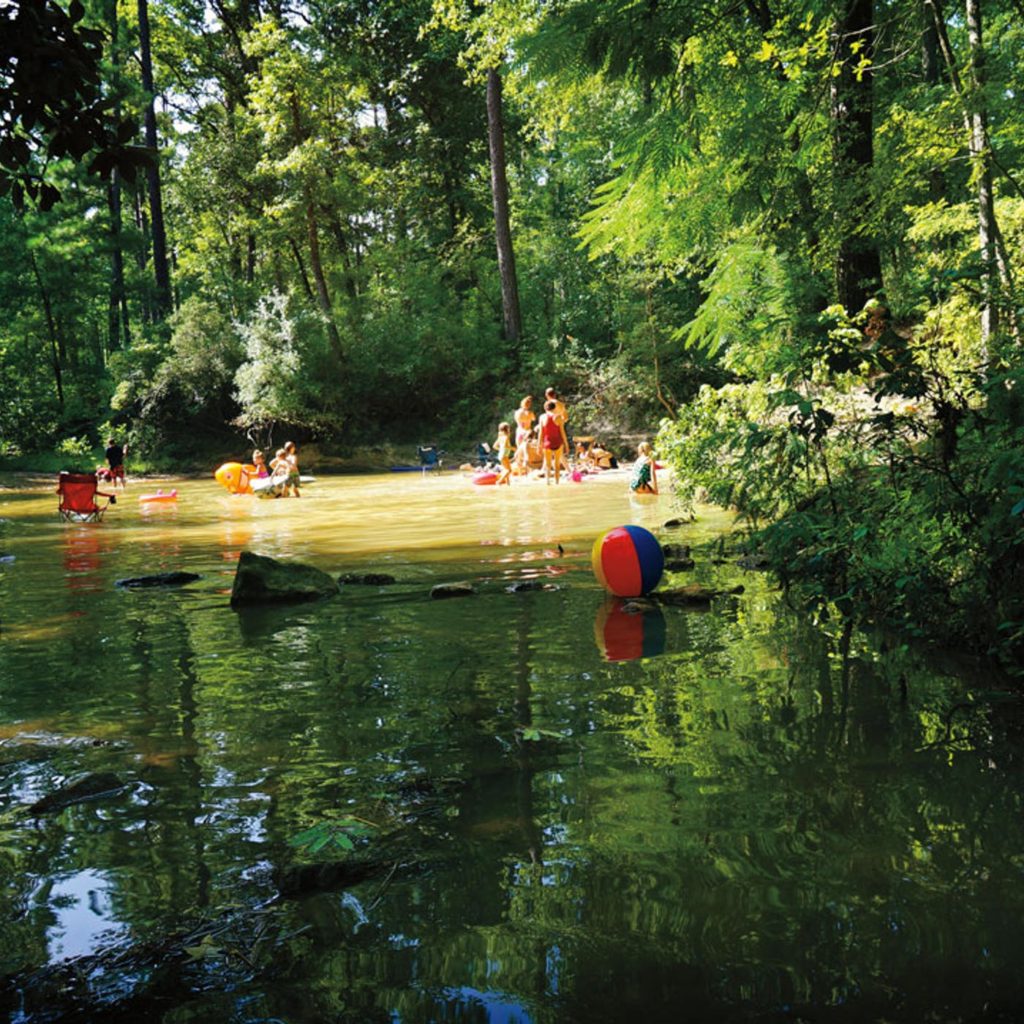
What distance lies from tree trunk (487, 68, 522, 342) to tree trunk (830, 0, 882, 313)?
18.8m

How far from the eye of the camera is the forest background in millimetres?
6125

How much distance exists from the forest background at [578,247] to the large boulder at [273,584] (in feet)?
11.8

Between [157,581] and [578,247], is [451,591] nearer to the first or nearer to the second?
[157,581]

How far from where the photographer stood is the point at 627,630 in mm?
7105

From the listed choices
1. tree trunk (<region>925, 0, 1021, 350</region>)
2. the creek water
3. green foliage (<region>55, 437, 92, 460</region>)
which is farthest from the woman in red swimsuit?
green foliage (<region>55, 437, 92, 460</region>)

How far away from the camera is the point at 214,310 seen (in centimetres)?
3581

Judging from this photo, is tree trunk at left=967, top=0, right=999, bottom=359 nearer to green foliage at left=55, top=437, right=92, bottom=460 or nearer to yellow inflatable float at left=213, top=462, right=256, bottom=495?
yellow inflatable float at left=213, top=462, right=256, bottom=495

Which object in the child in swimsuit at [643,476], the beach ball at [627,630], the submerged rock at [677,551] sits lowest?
the beach ball at [627,630]

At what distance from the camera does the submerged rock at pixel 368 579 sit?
965 centimetres

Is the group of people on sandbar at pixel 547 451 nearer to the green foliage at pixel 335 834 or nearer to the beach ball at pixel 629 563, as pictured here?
the beach ball at pixel 629 563

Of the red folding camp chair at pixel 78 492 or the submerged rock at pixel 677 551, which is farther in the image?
the red folding camp chair at pixel 78 492

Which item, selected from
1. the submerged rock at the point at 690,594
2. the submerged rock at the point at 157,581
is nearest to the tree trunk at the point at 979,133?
the submerged rock at the point at 690,594

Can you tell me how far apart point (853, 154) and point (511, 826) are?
1095 cm

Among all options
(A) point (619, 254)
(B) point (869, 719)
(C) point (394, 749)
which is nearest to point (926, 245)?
(A) point (619, 254)
